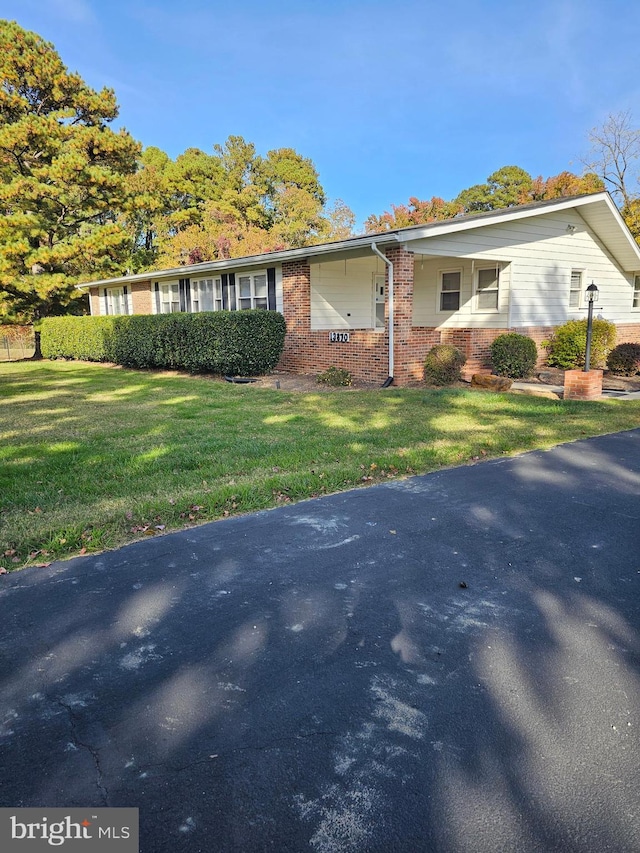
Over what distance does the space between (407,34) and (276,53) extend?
6.40 m

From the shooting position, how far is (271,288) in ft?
47.9

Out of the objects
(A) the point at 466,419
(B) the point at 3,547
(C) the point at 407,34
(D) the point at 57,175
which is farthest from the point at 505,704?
(D) the point at 57,175

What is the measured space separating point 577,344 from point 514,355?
194 centimetres

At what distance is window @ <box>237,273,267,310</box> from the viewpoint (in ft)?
49.2

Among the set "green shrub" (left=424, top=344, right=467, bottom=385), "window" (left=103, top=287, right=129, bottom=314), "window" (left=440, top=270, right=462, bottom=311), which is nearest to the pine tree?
"window" (left=103, top=287, right=129, bottom=314)

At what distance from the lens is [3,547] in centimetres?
365

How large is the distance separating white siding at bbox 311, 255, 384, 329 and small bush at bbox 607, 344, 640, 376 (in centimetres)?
597

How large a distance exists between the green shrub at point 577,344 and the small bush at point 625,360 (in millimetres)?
531

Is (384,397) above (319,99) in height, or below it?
below

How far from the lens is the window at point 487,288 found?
13609 mm

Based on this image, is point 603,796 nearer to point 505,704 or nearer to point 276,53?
point 505,704

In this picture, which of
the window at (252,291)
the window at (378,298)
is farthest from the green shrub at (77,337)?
the window at (378,298)

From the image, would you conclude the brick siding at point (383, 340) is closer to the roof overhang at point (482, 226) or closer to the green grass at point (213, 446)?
the roof overhang at point (482, 226)

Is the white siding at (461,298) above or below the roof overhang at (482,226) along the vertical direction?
below
